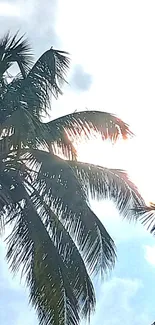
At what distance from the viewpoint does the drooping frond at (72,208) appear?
43.9 ft

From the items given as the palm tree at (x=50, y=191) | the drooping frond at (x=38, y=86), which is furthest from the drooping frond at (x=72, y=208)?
the drooping frond at (x=38, y=86)

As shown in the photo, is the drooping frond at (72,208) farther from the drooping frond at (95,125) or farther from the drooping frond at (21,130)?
the drooping frond at (95,125)

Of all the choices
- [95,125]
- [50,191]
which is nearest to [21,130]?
[50,191]

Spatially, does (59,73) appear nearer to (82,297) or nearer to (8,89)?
(8,89)

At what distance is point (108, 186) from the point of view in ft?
49.8

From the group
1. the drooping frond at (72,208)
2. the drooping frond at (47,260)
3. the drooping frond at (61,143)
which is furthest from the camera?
the drooping frond at (61,143)

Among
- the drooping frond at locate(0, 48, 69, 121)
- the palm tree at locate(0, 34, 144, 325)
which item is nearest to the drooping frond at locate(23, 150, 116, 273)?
the palm tree at locate(0, 34, 144, 325)

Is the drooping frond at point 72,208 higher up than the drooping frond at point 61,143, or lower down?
lower down

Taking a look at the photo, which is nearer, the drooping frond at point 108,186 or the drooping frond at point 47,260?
the drooping frond at point 47,260

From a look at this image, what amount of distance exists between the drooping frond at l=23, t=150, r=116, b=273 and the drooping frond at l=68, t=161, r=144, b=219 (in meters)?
1.22

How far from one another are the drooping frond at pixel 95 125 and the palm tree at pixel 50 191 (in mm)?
22

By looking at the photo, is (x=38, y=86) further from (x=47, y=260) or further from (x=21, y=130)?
(x=47, y=260)

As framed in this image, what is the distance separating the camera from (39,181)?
13.8 meters

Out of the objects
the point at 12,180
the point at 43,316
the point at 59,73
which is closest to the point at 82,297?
the point at 43,316
